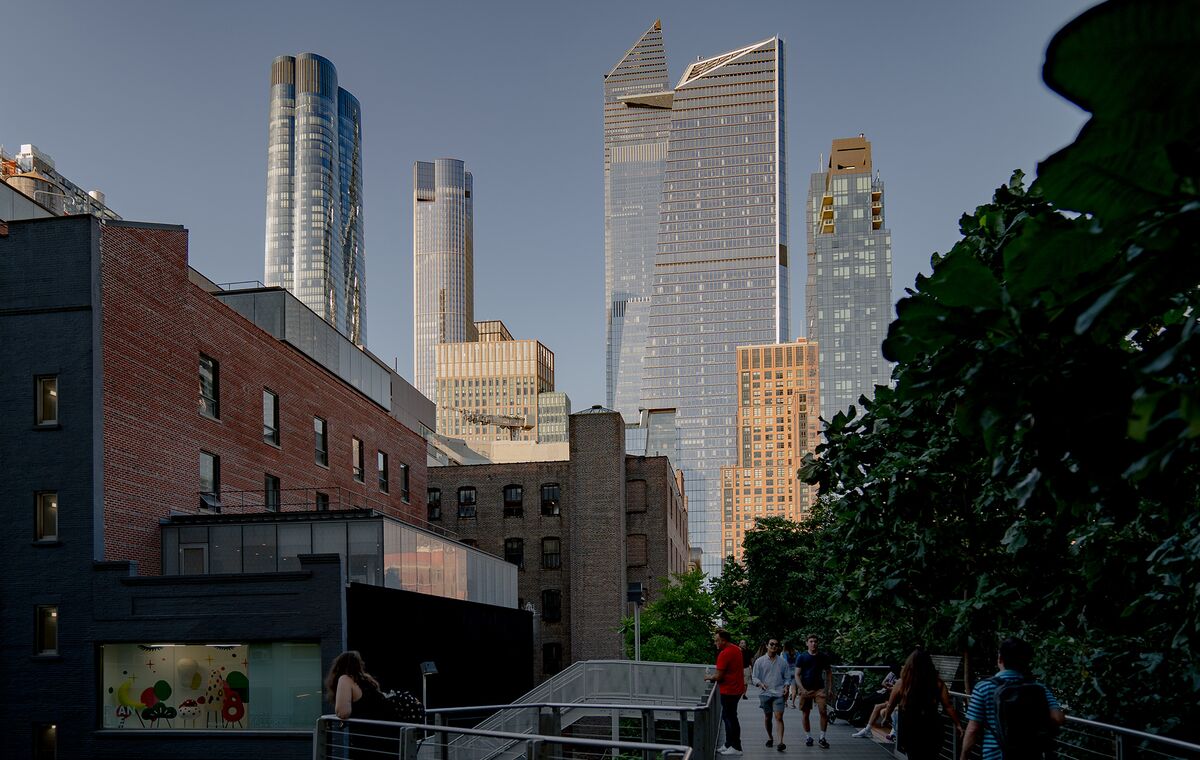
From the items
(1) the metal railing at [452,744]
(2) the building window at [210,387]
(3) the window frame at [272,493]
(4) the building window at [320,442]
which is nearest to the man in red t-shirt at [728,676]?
(1) the metal railing at [452,744]

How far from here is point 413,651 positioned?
3022 cm

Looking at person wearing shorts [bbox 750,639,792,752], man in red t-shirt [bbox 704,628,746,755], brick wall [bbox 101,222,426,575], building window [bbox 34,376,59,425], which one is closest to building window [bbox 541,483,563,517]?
brick wall [bbox 101,222,426,575]

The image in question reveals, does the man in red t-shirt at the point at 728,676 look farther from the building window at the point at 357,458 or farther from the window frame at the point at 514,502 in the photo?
the window frame at the point at 514,502

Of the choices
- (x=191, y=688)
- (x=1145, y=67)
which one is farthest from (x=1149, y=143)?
(x=191, y=688)

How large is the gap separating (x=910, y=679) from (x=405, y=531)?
2208 centimetres

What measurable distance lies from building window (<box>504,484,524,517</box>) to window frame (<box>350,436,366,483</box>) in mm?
24788

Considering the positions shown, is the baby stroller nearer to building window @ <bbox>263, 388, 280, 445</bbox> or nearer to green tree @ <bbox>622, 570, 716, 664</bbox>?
building window @ <bbox>263, 388, 280, 445</bbox>

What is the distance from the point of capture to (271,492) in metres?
35.6

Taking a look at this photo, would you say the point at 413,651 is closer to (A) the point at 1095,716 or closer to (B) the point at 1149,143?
(A) the point at 1095,716

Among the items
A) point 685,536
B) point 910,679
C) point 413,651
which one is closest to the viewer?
point 910,679

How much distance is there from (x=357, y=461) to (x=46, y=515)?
16.8m

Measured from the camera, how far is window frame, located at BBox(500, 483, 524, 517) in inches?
2667

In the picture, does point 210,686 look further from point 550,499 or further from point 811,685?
point 550,499

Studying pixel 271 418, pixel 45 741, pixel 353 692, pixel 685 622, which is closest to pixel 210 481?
pixel 271 418
